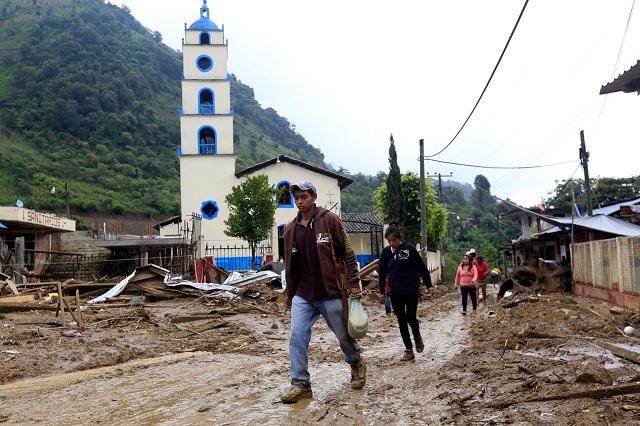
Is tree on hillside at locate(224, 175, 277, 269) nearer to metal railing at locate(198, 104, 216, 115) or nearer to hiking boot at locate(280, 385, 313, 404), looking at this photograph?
metal railing at locate(198, 104, 216, 115)

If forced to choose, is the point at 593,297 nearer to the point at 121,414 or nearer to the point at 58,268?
the point at 121,414

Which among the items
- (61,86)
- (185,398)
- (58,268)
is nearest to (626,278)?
(185,398)

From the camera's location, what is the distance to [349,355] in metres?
5.44

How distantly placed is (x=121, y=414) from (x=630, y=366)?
14.7ft

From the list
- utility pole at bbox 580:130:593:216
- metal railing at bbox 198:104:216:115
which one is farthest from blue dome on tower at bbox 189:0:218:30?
utility pole at bbox 580:130:593:216

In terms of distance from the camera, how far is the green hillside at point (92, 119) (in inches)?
2395

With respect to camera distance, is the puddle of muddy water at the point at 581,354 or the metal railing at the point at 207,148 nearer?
the puddle of muddy water at the point at 581,354

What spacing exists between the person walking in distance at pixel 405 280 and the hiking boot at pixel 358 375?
1846 millimetres

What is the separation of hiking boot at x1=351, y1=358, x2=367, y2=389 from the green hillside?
5298cm

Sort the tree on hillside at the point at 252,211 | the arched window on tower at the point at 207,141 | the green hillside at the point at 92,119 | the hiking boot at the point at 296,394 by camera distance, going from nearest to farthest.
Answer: the hiking boot at the point at 296,394 → the tree on hillside at the point at 252,211 → the arched window on tower at the point at 207,141 → the green hillside at the point at 92,119

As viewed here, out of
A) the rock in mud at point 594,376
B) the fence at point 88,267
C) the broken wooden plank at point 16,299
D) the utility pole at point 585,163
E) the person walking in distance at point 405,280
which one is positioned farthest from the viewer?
the utility pole at point 585,163

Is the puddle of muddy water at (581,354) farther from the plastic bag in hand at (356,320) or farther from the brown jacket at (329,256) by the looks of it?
the brown jacket at (329,256)

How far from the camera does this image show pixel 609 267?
13.2 meters

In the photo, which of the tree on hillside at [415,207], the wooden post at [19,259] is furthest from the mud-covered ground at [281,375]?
the tree on hillside at [415,207]
